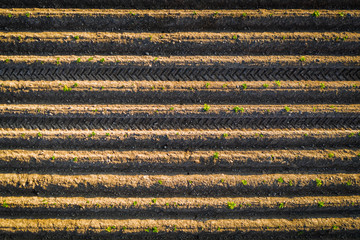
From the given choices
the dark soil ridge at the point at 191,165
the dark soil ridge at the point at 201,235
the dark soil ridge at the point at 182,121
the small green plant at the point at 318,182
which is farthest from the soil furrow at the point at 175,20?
the dark soil ridge at the point at 201,235

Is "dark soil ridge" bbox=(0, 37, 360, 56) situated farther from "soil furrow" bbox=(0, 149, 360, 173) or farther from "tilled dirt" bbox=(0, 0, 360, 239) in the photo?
"soil furrow" bbox=(0, 149, 360, 173)

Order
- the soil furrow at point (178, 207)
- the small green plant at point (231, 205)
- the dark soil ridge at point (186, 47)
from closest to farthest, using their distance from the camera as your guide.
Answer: the soil furrow at point (178, 207), the small green plant at point (231, 205), the dark soil ridge at point (186, 47)

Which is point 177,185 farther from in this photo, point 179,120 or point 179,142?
point 179,120

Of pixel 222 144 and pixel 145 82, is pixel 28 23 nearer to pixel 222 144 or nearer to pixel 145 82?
pixel 145 82

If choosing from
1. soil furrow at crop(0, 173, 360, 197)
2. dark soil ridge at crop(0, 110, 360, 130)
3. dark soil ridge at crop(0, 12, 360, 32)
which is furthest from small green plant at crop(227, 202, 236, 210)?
dark soil ridge at crop(0, 12, 360, 32)

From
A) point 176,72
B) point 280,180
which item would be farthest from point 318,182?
point 176,72

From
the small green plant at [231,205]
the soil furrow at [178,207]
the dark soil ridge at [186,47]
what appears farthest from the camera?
the dark soil ridge at [186,47]

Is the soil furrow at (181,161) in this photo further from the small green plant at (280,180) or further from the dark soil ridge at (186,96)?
the dark soil ridge at (186,96)

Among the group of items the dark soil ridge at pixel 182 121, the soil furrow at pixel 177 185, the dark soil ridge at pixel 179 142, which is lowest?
the soil furrow at pixel 177 185
